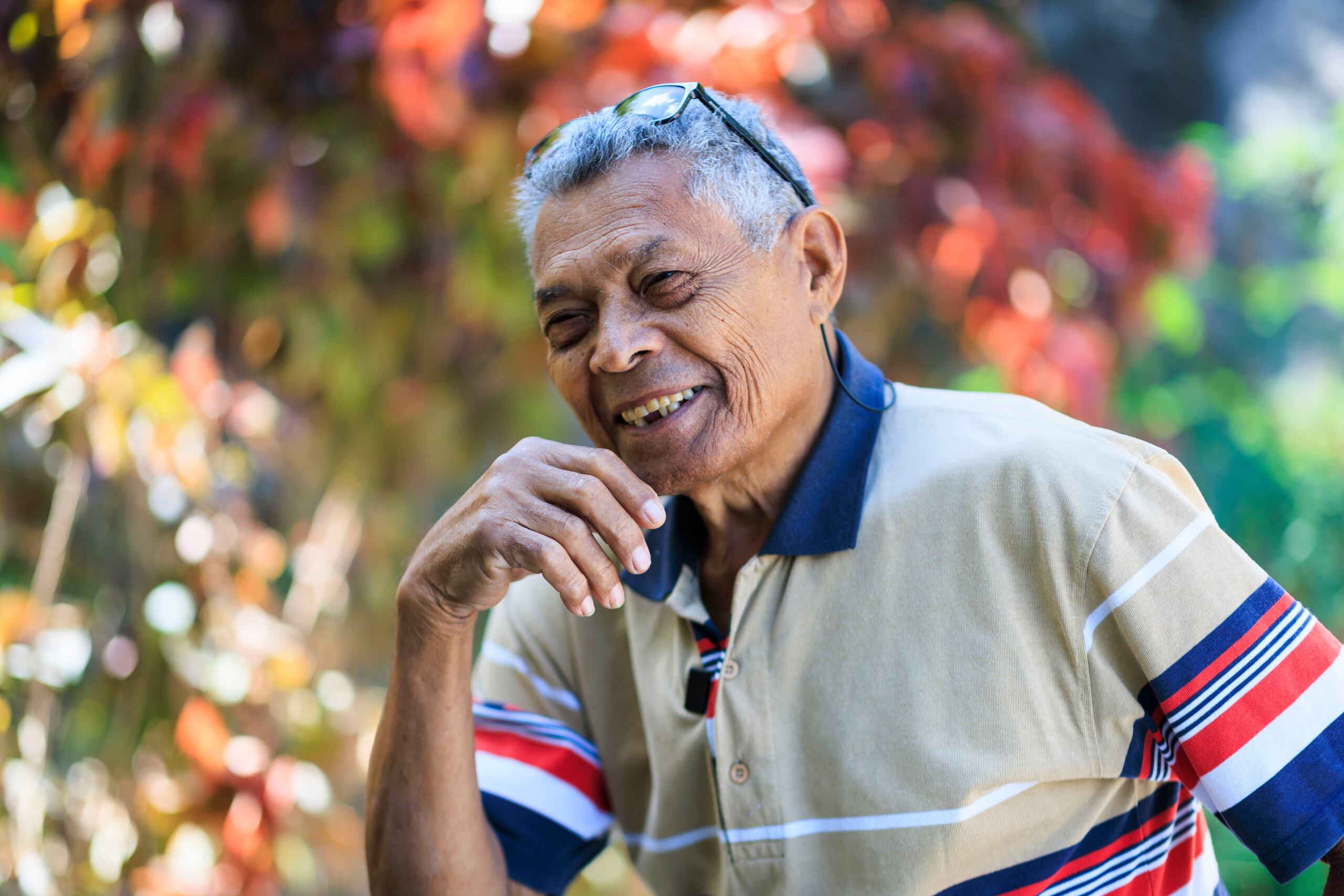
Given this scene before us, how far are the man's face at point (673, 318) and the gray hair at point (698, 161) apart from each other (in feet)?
0.05

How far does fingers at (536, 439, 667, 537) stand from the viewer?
133cm

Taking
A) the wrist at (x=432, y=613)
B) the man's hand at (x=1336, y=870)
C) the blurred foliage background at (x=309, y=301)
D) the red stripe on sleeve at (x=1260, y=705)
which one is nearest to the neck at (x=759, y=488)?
the wrist at (x=432, y=613)

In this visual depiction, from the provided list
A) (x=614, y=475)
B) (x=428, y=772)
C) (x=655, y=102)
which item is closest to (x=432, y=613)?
(x=428, y=772)

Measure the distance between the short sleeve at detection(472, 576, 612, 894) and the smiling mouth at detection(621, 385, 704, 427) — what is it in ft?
1.39

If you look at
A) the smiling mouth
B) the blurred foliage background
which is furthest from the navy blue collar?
the blurred foliage background

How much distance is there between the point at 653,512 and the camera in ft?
4.35

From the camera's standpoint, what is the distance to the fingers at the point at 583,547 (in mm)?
1321

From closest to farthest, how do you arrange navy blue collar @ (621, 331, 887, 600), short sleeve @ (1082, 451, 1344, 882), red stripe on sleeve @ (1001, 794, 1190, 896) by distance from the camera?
short sleeve @ (1082, 451, 1344, 882) → red stripe on sleeve @ (1001, 794, 1190, 896) → navy blue collar @ (621, 331, 887, 600)

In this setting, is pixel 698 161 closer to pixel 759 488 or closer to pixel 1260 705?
pixel 759 488

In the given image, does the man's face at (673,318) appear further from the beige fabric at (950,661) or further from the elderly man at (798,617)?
the beige fabric at (950,661)

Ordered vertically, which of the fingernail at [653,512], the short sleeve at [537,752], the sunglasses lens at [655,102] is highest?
the sunglasses lens at [655,102]

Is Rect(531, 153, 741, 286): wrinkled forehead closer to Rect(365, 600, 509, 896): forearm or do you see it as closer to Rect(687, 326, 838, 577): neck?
Rect(687, 326, 838, 577): neck

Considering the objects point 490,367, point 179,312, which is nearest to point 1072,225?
point 490,367

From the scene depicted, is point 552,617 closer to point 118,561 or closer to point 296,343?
point 296,343
